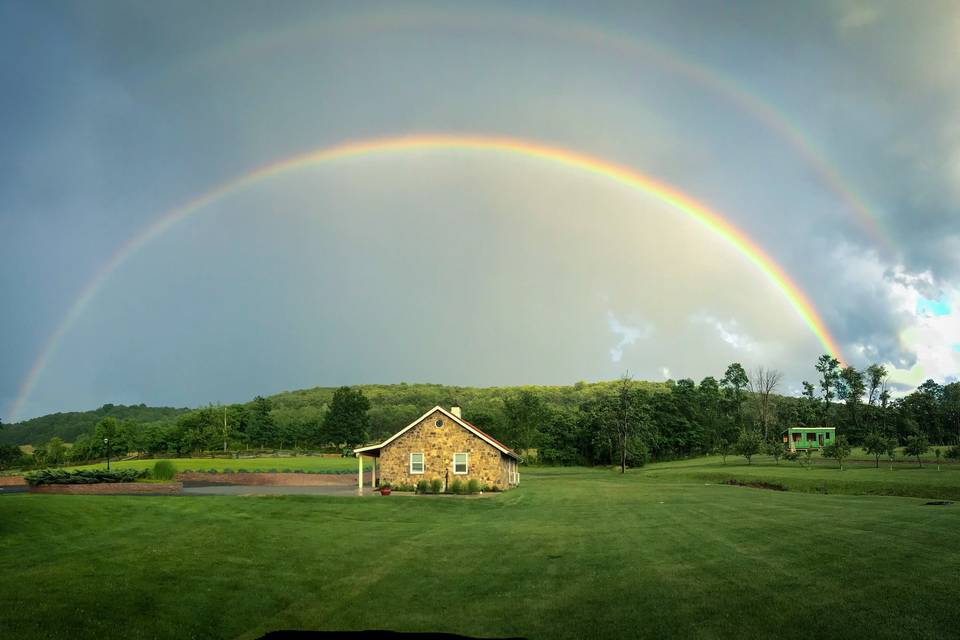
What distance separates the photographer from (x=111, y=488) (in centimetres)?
3522

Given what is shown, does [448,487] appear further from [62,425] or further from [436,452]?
[62,425]

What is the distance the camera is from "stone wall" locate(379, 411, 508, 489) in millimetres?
40906

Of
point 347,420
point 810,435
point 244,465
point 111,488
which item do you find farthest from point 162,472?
point 810,435

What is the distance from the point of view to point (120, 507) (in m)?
21.9

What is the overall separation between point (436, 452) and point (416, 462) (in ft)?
4.88

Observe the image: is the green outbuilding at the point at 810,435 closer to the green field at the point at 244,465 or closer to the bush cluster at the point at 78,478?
the green field at the point at 244,465

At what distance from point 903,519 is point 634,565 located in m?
11.8

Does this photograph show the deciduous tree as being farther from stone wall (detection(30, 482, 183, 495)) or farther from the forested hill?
stone wall (detection(30, 482, 183, 495))

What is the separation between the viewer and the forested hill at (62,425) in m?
→ 150

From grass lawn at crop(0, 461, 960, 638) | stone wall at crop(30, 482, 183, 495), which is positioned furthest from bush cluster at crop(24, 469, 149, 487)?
grass lawn at crop(0, 461, 960, 638)

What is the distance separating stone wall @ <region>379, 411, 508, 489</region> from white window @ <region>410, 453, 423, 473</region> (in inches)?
8.2

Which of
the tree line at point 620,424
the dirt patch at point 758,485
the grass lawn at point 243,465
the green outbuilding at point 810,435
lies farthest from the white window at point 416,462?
the green outbuilding at point 810,435

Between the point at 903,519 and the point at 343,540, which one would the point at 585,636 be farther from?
the point at 903,519

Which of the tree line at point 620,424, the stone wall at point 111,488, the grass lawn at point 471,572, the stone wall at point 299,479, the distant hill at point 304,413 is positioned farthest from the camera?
the distant hill at point 304,413
